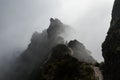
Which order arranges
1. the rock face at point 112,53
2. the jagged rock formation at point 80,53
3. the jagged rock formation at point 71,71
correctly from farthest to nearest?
the jagged rock formation at point 80,53
the jagged rock formation at point 71,71
the rock face at point 112,53

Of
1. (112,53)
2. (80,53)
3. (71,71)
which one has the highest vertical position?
(80,53)

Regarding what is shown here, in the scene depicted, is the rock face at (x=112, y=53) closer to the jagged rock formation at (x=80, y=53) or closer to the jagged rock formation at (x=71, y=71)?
the jagged rock formation at (x=71, y=71)

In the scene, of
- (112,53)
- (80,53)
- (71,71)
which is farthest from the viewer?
(80,53)

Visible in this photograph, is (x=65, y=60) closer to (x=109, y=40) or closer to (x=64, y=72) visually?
(x=64, y=72)

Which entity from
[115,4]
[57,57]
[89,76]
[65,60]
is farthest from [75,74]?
[115,4]

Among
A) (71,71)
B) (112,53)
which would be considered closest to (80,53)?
(71,71)

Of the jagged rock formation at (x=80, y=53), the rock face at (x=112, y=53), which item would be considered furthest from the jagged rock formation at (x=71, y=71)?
the jagged rock formation at (x=80, y=53)

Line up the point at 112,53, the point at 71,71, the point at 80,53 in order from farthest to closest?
the point at 80,53
the point at 71,71
the point at 112,53

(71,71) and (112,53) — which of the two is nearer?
(112,53)

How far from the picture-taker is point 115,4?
130750 mm

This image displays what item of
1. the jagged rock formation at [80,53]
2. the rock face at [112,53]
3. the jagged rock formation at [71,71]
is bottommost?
the jagged rock formation at [71,71]

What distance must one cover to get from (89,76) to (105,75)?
23.1ft

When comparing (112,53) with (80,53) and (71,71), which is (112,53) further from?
(80,53)

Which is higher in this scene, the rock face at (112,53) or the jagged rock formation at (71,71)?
the rock face at (112,53)
